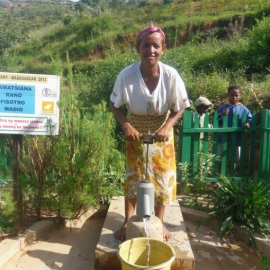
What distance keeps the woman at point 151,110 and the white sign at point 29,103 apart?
2.22ft

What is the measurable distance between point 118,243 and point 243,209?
1.33m

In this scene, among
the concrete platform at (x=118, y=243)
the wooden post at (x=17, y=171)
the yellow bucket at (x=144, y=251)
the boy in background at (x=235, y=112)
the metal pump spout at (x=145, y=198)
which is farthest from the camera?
the boy in background at (x=235, y=112)

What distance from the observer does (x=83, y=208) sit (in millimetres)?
3383

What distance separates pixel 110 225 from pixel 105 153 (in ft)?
2.42

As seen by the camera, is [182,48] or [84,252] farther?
[182,48]

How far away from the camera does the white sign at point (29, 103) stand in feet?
9.59

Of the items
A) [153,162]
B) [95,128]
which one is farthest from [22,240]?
[153,162]

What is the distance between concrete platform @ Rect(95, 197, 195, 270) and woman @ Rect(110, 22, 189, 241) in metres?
0.11

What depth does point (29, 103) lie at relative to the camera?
117 inches

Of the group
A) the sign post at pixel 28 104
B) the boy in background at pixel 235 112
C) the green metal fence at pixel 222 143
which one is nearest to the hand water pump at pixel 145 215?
the sign post at pixel 28 104

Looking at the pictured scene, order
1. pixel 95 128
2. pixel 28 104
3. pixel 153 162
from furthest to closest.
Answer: pixel 95 128, pixel 28 104, pixel 153 162

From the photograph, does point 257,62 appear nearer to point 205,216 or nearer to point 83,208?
point 205,216

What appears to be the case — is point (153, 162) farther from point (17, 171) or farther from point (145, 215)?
point (17, 171)

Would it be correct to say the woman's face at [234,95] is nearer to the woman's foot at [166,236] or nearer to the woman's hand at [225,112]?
the woman's hand at [225,112]
